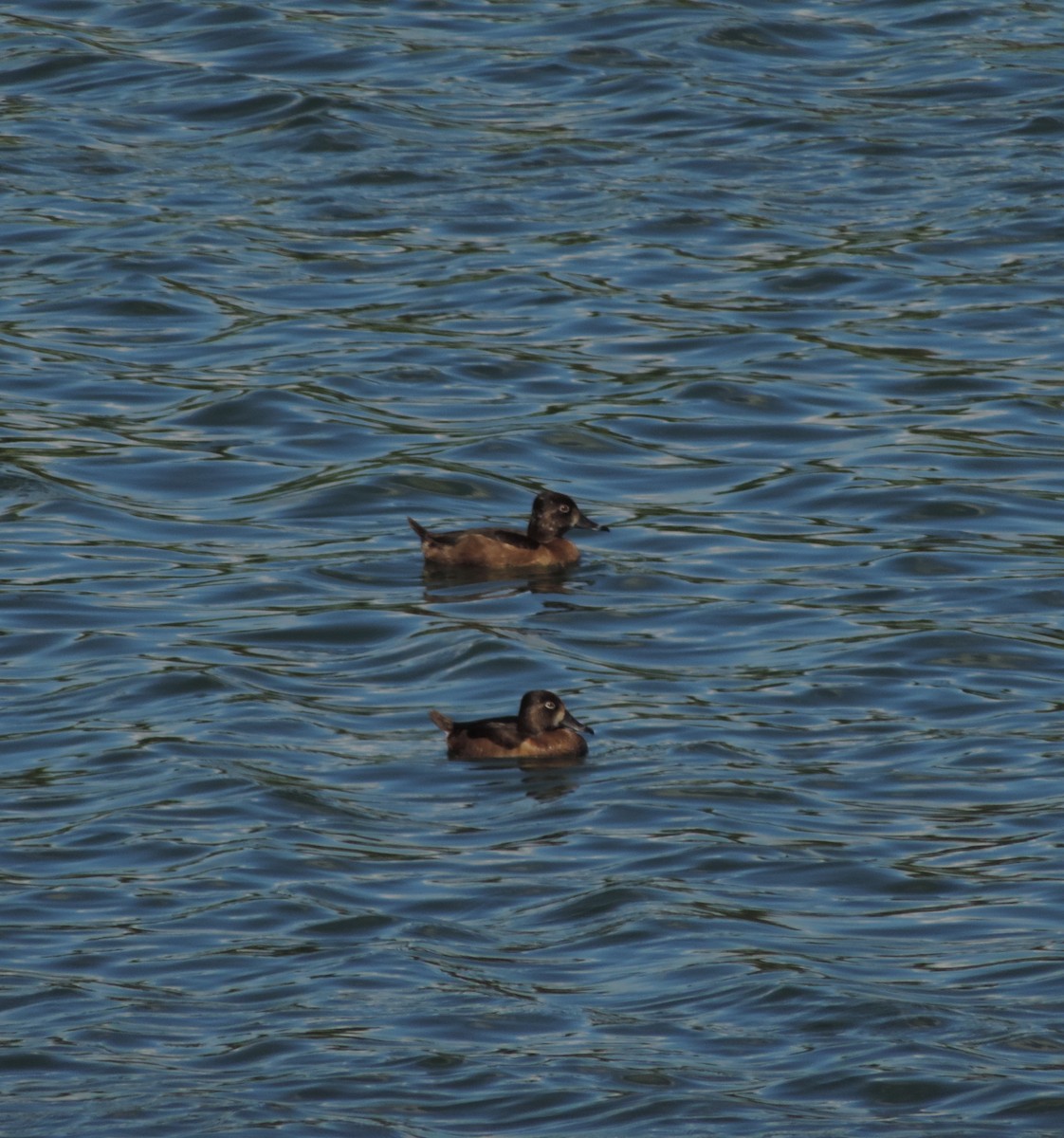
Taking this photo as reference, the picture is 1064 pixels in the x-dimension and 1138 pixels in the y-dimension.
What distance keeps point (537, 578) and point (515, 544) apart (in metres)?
0.23

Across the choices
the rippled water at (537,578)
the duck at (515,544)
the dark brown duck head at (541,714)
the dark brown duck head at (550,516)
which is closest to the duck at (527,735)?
the dark brown duck head at (541,714)

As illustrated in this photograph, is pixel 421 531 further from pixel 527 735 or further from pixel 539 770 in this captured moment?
pixel 539 770

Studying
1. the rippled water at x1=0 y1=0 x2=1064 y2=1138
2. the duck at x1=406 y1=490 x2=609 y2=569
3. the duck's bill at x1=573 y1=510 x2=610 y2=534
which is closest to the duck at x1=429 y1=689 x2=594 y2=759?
the rippled water at x1=0 y1=0 x2=1064 y2=1138

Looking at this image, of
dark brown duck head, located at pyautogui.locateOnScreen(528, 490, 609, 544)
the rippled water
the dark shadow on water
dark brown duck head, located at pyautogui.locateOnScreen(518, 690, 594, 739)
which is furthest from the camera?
dark brown duck head, located at pyautogui.locateOnScreen(528, 490, 609, 544)

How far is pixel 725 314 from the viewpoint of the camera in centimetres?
2073

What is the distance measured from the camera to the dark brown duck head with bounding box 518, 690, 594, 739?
40.9 ft

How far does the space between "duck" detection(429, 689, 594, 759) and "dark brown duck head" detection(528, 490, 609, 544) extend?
339cm

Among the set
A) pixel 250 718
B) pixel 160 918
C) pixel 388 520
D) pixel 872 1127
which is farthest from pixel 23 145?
pixel 872 1127

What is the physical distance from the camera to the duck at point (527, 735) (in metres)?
12.5

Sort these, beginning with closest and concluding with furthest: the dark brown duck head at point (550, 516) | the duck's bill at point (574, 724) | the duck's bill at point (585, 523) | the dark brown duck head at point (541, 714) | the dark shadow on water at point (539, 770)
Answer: the dark shadow on water at point (539, 770)
the dark brown duck head at point (541, 714)
the duck's bill at point (574, 724)
the dark brown duck head at point (550, 516)
the duck's bill at point (585, 523)

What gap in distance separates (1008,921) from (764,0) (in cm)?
2003

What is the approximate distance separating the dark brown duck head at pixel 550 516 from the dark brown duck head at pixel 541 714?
11.2 ft

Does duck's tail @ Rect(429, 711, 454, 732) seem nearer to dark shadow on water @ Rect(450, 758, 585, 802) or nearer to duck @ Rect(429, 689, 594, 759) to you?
duck @ Rect(429, 689, 594, 759)

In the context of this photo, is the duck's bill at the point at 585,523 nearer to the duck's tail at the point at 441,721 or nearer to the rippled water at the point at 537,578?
the rippled water at the point at 537,578
